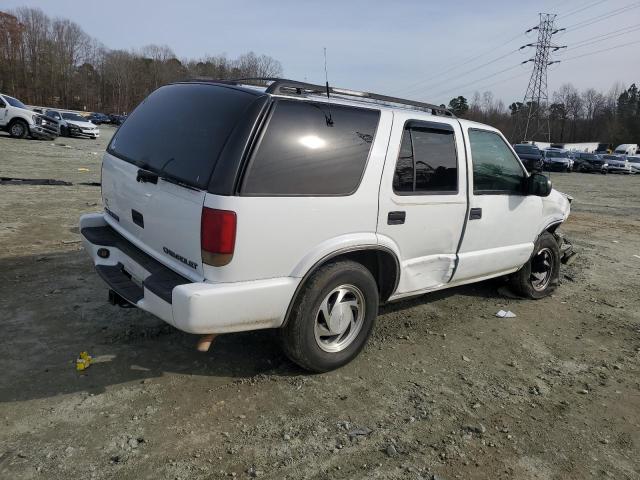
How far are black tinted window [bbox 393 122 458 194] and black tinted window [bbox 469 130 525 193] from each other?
12.7 inches

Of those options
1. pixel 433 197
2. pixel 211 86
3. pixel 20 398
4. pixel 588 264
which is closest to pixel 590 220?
pixel 588 264

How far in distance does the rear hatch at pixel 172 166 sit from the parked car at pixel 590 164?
40.3m

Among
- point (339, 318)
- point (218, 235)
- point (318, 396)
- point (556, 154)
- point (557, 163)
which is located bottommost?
point (318, 396)

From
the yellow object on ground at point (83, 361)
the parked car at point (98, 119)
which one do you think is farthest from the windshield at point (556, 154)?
the parked car at point (98, 119)

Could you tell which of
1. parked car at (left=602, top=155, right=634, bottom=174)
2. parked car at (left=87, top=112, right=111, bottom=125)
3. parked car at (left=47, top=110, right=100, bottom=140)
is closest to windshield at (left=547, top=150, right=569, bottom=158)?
parked car at (left=602, top=155, right=634, bottom=174)

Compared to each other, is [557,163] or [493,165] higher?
[557,163]

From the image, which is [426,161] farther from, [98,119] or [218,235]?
[98,119]

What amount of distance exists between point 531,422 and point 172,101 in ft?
10.9

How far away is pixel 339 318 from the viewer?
346cm

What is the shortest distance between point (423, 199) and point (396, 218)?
340 millimetres

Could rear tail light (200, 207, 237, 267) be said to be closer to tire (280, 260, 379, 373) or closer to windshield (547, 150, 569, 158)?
tire (280, 260, 379, 373)

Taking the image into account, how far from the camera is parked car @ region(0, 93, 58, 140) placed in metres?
21.5

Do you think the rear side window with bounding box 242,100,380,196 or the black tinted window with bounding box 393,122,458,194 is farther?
the black tinted window with bounding box 393,122,458,194

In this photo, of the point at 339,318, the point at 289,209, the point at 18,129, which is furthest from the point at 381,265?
the point at 18,129
